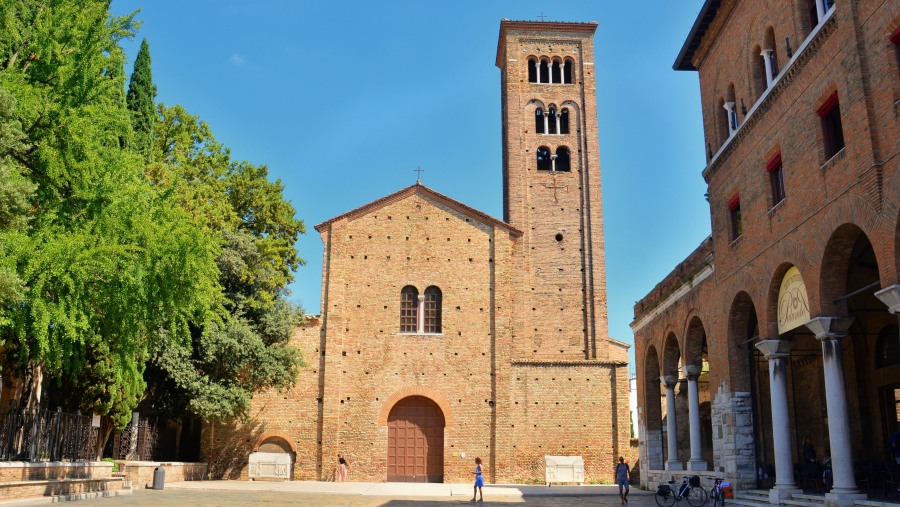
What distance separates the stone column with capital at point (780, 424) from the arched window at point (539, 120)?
21.3 metres

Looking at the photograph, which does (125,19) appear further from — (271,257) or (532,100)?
(532,100)

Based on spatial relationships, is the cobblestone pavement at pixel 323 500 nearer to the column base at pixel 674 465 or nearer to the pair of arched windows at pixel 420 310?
the column base at pixel 674 465

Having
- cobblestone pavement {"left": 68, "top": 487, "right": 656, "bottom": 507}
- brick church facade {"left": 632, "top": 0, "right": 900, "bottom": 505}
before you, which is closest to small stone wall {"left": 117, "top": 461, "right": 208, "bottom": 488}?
cobblestone pavement {"left": 68, "top": 487, "right": 656, "bottom": 507}

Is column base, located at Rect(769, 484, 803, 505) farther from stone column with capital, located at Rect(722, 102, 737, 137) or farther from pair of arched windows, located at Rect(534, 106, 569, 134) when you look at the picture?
pair of arched windows, located at Rect(534, 106, 569, 134)

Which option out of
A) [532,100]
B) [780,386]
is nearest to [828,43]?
[780,386]

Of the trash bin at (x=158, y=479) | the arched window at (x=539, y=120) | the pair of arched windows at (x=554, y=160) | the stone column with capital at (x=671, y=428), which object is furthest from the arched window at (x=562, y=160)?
the trash bin at (x=158, y=479)

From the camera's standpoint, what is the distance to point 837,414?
1207 centimetres

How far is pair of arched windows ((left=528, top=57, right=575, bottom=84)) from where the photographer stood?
Result: 116 feet

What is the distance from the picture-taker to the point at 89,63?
46.0 ft

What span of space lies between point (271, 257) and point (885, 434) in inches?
784

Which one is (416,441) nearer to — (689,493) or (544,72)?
(689,493)

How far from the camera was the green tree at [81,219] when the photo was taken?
12508 mm

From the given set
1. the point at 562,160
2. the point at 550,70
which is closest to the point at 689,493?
the point at 562,160

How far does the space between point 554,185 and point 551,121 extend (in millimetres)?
3429
